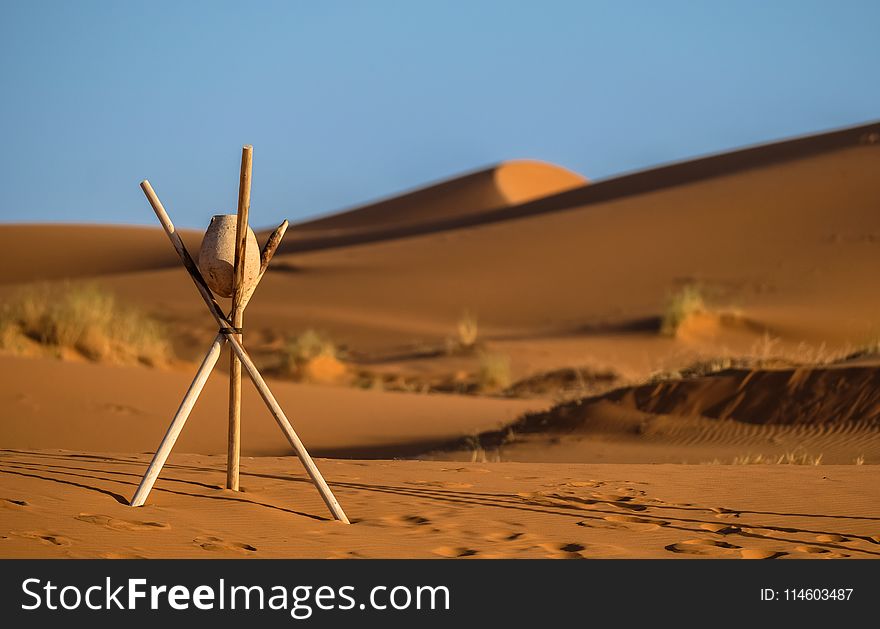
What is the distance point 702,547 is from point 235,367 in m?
2.75

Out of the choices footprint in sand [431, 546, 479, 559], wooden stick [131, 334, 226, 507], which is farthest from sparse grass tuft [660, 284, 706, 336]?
footprint in sand [431, 546, 479, 559]

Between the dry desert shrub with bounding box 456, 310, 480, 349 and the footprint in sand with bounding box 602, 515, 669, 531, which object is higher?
the dry desert shrub with bounding box 456, 310, 480, 349

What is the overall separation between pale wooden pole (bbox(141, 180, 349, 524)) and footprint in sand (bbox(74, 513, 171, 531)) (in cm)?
82

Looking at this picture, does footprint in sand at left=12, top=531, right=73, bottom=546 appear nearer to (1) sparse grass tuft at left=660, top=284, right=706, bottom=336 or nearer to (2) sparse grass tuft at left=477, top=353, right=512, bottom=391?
(2) sparse grass tuft at left=477, top=353, right=512, bottom=391

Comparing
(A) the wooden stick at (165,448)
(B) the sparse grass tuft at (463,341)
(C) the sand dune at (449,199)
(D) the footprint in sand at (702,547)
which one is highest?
(C) the sand dune at (449,199)

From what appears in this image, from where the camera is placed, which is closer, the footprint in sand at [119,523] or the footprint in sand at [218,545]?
the footprint in sand at [218,545]

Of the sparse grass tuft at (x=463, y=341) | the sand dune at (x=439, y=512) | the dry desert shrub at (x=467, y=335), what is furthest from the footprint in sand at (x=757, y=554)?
the dry desert shrub at (x=467, y=335)

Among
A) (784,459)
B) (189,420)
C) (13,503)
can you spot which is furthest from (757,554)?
(189,420)

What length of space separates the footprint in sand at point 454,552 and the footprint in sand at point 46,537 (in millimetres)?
1664

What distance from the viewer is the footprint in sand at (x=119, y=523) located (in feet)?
19.1

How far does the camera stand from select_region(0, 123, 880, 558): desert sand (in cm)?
629

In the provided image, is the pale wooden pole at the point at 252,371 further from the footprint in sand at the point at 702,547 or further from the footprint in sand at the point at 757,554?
the footprint in sand at the point at 757,554
